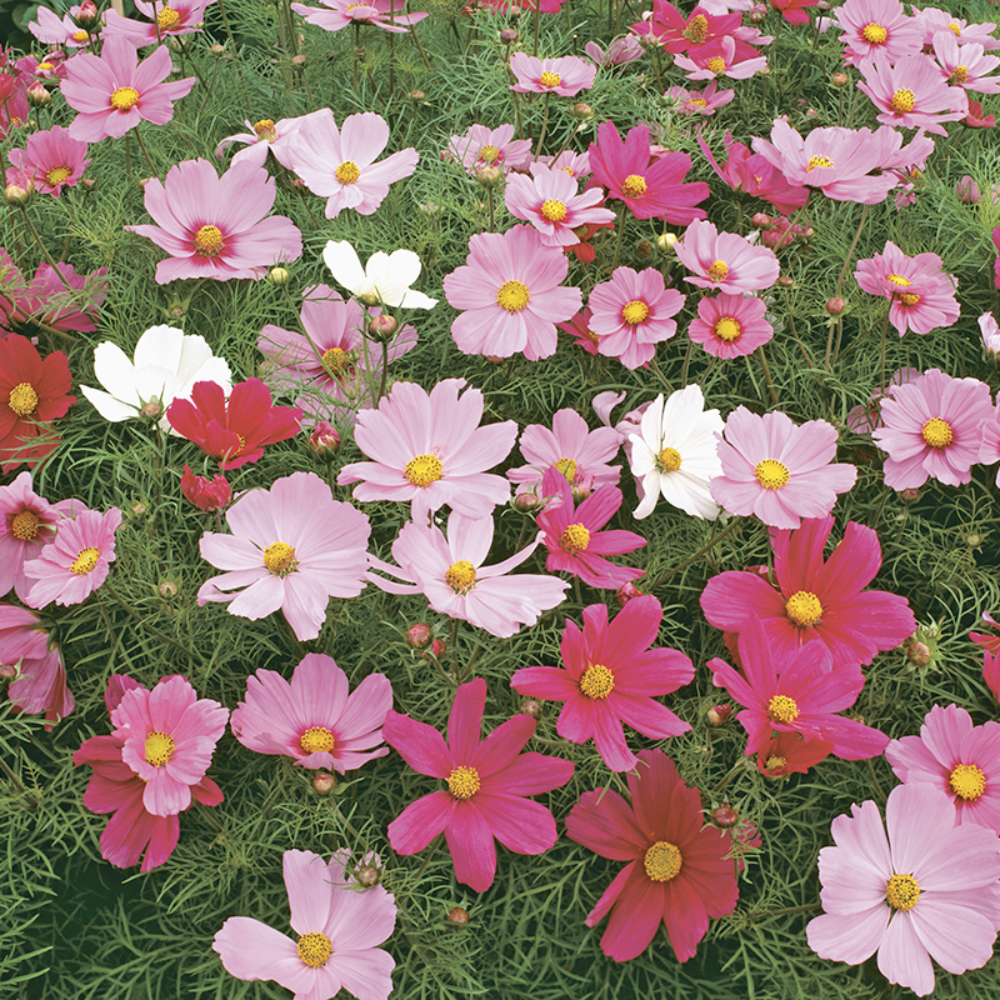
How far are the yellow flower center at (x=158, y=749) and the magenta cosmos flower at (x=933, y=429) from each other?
58cm

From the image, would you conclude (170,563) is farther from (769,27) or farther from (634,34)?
(769,27)

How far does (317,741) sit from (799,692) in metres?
0.33

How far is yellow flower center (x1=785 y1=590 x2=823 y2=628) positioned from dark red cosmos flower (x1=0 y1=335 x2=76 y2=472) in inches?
22.5

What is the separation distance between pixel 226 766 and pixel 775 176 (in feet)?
2.33

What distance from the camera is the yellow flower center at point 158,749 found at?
2.11ft

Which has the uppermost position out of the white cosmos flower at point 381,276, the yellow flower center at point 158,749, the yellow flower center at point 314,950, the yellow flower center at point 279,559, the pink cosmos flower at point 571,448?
the white cosmos flower at point 381,276

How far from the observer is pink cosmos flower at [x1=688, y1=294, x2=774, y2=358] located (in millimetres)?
786

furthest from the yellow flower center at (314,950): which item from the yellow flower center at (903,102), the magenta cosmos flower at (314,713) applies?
the yellow flower center at (903,102)

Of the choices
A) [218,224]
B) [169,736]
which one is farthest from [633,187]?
[169,736]

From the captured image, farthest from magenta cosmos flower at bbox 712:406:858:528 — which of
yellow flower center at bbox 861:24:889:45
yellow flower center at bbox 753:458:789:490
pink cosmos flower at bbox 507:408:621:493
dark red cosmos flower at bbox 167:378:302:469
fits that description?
yellow flower center at bbox 861:24:889:45

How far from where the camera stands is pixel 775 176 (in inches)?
35.3

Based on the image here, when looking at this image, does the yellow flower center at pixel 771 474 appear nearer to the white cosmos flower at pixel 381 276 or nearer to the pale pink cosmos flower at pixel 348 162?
the white cosmos flower at pixel 381 276

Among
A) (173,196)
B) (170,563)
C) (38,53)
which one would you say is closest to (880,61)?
(173,196)

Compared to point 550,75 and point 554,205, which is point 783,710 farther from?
point 550,75
